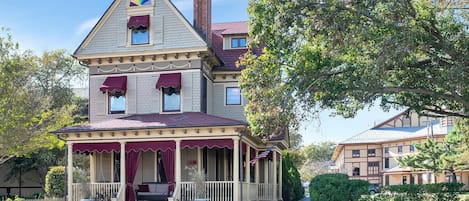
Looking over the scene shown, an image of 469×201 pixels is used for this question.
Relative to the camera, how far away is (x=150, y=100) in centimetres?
2300

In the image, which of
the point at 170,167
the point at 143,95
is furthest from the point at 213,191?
the point at 143,95

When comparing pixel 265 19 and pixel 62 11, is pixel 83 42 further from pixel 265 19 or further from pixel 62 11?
pixel 265 19

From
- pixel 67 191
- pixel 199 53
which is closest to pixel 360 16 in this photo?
pixel 199 53

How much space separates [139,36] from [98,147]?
17.7 feet

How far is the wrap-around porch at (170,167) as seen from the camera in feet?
64.4

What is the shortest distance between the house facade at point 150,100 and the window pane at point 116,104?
4cm

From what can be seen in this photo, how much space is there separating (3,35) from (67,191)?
820 centimetres

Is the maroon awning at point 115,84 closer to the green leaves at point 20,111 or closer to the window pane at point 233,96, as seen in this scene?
the green leaves at point 20,111

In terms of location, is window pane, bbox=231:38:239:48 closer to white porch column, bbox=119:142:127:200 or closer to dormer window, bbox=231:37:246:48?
dormer window, bbox=231:37:246:48

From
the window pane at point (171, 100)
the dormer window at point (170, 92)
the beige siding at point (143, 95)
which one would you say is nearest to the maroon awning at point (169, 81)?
the dormer window at point (170, 92)

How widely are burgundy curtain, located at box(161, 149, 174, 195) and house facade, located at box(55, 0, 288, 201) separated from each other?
4cm

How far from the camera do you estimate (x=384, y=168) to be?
68.4 meters

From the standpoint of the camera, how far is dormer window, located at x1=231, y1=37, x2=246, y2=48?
2588 centimetres

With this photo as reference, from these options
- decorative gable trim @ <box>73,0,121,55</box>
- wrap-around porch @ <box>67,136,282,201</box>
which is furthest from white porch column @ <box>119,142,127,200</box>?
decorative gable trim @ <box>73,0,121,55</box>
